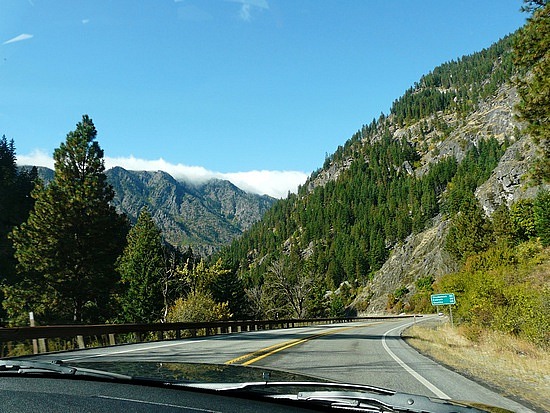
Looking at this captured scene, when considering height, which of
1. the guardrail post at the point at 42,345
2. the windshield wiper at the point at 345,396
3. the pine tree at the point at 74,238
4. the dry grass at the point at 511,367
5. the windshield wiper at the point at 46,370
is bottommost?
the dry grass at the point at 511,367

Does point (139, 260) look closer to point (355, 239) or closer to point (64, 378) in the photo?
point (64, 378)

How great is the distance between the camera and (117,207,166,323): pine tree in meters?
45.6

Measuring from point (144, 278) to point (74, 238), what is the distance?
1501 centimetres

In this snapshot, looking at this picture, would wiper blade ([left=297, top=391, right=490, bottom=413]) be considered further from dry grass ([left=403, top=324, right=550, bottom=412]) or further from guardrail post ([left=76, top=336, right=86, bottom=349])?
guardrail post ([left=76, top=336, right=86, bottom=349])

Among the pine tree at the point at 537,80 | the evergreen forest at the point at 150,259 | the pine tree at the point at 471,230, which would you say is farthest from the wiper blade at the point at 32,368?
the pine tree at the point at 471,230

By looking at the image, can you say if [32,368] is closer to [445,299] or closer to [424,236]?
[445,299]

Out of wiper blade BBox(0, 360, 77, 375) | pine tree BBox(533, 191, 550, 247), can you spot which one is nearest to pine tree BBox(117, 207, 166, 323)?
wiper blade BBox(0, 360, 77, 375)

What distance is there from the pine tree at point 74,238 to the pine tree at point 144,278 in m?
10.1

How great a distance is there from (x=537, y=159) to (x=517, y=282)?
27.1ft

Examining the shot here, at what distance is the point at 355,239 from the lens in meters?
175

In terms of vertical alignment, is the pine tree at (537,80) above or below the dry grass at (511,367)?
above

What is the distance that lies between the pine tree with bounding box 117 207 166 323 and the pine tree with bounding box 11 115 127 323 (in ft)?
33.1

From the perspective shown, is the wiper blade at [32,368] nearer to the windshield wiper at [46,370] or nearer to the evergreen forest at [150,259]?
the windshield wiper at [46,370]

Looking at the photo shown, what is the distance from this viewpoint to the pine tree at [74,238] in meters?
30.8
